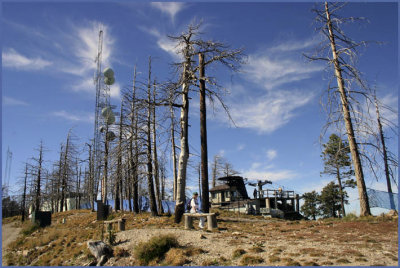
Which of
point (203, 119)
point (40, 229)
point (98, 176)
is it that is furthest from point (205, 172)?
point (98, 176)

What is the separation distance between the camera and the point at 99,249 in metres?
9.31

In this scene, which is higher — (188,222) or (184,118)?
(184,118)

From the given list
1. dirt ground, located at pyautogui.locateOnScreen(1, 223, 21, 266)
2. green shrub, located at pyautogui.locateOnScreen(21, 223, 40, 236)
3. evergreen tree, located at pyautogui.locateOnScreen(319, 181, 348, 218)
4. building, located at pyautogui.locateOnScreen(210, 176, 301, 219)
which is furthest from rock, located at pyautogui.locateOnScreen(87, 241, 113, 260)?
evergreen tree, located at pyautogui.locateOnScreen(319, 181, 348, 218)

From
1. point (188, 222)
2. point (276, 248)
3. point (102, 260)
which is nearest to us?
point (276, 248)

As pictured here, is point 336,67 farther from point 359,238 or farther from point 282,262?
point 282,262

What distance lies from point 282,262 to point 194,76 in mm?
10072

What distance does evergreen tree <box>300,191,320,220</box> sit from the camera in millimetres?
42500

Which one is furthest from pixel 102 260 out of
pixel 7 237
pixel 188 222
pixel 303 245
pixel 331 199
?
pixel 331 199

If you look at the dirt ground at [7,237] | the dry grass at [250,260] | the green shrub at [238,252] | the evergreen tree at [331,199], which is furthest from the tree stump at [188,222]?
the evergreen tree at [331,199]

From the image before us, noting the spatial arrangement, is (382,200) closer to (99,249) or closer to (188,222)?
(188,222)

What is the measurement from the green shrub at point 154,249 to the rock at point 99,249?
1.11 meters

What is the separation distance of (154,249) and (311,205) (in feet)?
130

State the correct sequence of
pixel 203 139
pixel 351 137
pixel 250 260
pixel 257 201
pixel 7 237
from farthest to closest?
pixel 257 201, pixel 7 237, pixel 203 139, pixel 351 137, pixel 250 260

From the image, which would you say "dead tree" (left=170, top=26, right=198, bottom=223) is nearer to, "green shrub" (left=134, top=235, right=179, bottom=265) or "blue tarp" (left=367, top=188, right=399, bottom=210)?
"green shrub" (left=134, top=235, right=179, bottom=265)
